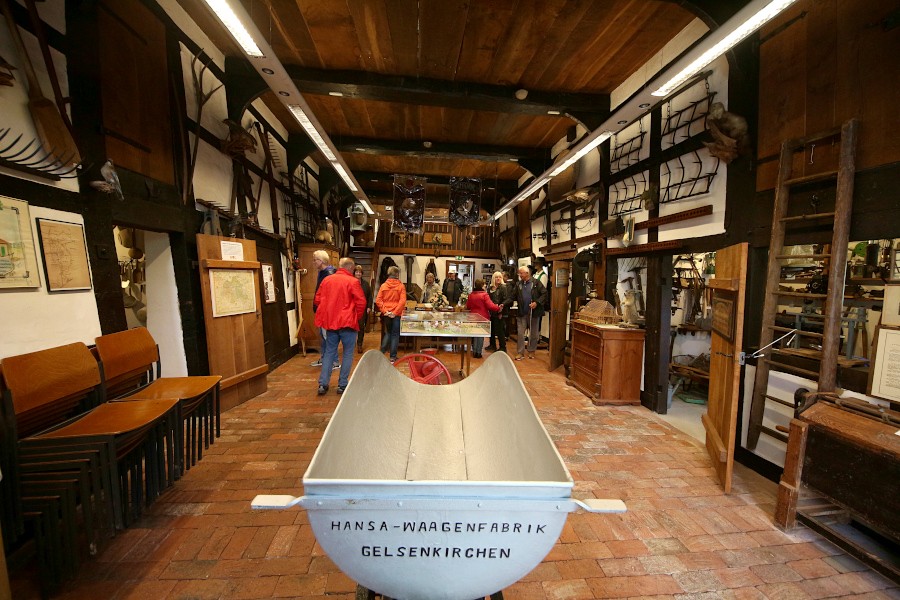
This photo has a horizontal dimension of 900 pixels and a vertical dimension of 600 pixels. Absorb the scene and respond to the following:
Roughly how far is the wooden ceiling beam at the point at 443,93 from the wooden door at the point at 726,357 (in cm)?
302

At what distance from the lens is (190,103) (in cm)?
351

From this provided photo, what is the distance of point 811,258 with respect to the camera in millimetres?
2367

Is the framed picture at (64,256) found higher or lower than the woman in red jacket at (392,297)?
higher

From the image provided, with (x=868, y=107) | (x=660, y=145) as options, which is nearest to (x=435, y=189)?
(x=660, y=145)

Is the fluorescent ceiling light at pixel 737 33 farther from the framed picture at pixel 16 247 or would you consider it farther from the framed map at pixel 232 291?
the framed map at pixel 232 291

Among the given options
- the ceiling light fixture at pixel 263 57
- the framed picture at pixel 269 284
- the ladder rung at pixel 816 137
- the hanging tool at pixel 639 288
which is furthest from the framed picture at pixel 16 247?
the hanging tool at pixel 639 288

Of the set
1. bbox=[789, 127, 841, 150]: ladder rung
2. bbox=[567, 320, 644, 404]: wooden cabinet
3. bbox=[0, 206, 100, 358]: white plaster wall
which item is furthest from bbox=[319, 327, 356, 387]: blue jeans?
bbox=[789, 127, 841, 150]: ladder rung

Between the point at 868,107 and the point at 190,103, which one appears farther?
the point at 190,103

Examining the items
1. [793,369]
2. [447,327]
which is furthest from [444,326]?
[793,369]

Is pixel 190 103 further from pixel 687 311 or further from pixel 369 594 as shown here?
pixel 687 311

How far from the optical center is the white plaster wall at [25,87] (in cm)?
183

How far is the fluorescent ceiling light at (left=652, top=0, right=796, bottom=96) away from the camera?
194 centimetres

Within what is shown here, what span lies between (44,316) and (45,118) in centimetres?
129

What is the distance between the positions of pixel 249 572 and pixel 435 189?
10.3 metres
